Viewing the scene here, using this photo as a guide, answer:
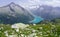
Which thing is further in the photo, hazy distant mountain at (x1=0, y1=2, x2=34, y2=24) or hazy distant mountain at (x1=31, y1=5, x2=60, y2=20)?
hazy distant mountain at (x1=31, y1=5, x2=60, y2=20)

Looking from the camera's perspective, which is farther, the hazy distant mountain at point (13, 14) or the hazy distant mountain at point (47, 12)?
the hazy distant mountain at point (47, 12)

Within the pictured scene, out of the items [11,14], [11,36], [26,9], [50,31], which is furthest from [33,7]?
[11,36]

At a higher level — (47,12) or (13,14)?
(13,14)

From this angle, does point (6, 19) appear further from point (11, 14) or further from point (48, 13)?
point (48, 13)

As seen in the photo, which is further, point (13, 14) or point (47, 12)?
point (47, 12)
